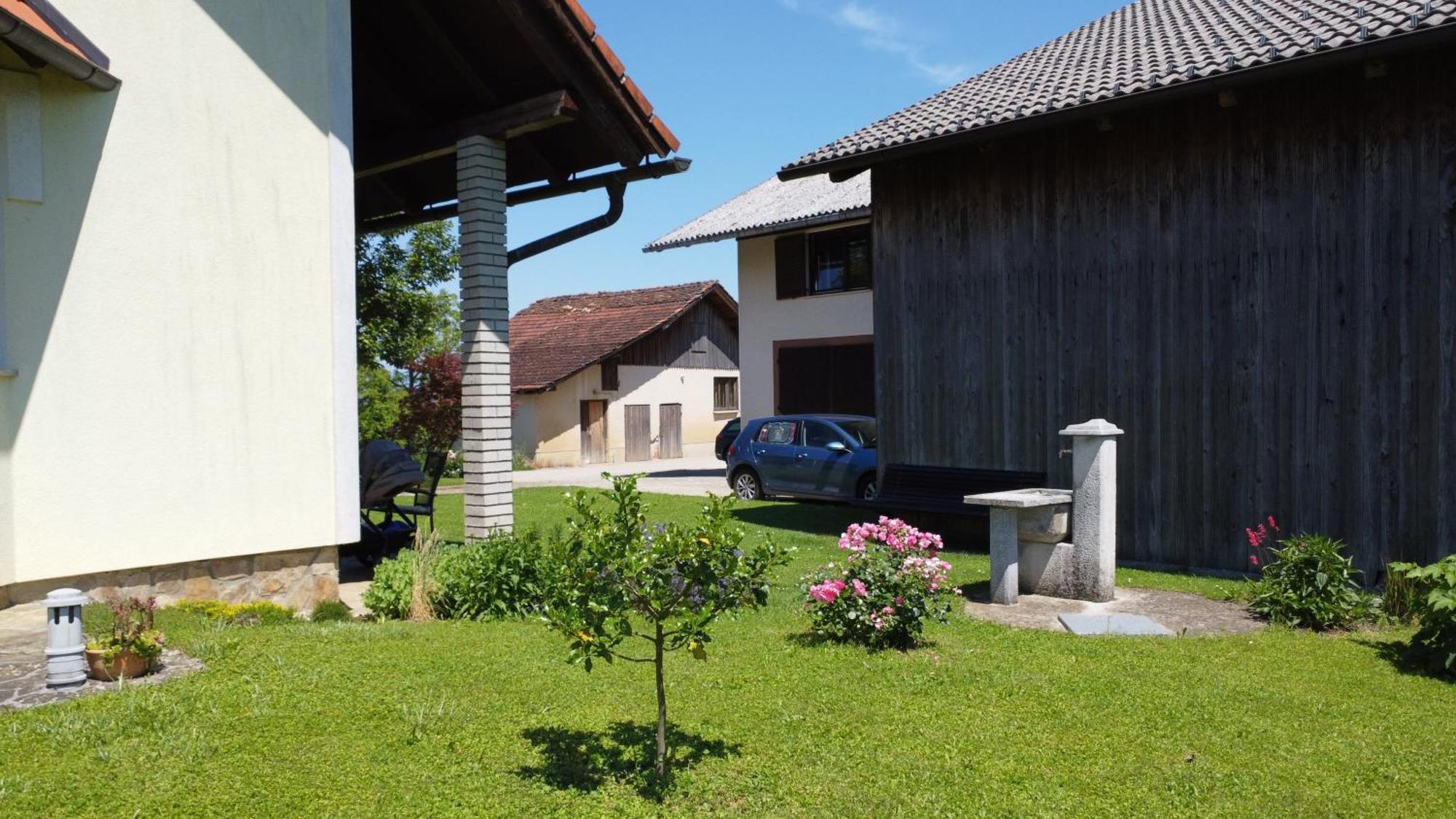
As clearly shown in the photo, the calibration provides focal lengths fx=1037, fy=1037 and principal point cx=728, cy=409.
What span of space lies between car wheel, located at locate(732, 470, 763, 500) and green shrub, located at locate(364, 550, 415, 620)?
1093 centimetres

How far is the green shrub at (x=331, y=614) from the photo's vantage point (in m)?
7.75

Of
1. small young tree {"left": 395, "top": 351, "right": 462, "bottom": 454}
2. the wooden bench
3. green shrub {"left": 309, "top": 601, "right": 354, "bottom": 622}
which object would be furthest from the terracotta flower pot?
small young tree {"left": 395, "top": 351, "right": 462, "bottom": 454}

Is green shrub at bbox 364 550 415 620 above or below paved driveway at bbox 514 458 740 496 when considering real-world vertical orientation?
above

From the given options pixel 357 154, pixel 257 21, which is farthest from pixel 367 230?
pixel 257 21

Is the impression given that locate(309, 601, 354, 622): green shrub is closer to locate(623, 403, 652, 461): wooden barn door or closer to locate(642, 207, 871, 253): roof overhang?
locate(642, 207, 871, 253): roof overhang

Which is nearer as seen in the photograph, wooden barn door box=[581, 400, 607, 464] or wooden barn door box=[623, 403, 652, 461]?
wooden barn door box=[581, 400, 607, 464]

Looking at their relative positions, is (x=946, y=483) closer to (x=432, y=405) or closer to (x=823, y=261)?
(x=823, y=261)

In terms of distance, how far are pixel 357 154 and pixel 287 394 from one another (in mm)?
3869

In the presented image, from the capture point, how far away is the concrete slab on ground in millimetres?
7855

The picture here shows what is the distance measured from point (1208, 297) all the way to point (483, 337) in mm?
7043

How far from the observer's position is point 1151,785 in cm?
458

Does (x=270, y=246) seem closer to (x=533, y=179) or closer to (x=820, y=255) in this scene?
(x=533, y=179)

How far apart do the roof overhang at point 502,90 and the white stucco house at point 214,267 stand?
29 mm

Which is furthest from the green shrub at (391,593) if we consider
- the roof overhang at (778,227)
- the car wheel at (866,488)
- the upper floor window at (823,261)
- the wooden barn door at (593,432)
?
the wooden barn door at (593,432)
